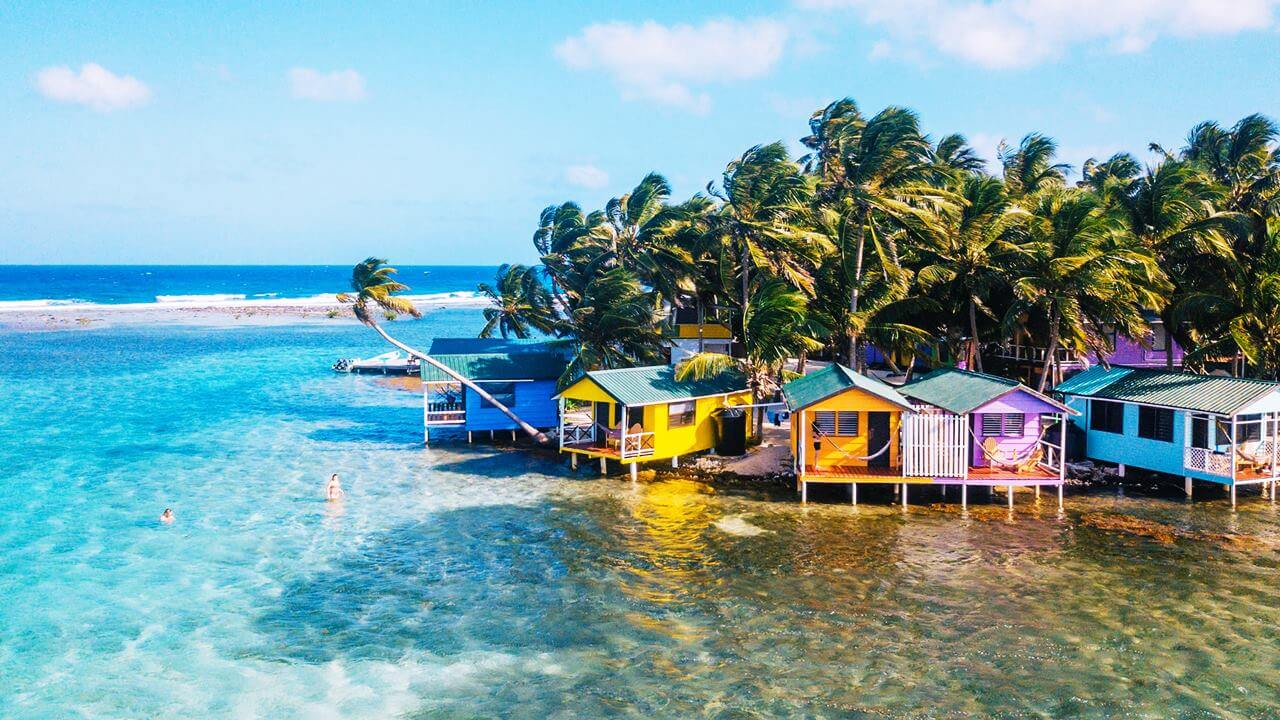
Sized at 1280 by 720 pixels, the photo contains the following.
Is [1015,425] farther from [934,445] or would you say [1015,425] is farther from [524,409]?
[524,409]

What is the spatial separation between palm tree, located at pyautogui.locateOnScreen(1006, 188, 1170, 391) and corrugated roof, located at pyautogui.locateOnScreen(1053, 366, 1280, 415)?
192cm

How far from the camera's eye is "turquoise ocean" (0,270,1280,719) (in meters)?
15.0

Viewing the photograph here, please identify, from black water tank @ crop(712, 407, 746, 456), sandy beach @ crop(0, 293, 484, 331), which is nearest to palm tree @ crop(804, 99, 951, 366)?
black water tank @ crop(712, 407, 746, 456)

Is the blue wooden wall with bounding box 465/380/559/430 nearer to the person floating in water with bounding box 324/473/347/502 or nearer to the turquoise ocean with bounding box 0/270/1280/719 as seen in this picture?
the turquoise ocean with bounding box 0/270/1280/719

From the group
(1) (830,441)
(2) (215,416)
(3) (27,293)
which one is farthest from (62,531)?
(3) (27,293)

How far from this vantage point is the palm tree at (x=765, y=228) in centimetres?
3178

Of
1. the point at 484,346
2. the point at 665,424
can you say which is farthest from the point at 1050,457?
the point at 484,346

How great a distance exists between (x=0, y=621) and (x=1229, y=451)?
30.9m

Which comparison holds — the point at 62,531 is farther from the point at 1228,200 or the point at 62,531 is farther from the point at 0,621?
the point at 1228,200

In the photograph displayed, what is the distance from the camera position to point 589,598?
19031 millimetres

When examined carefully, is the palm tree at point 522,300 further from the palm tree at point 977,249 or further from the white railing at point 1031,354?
the white railing at point 1031,354

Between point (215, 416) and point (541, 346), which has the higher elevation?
point (541, 346)

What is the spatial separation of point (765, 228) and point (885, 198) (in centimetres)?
417

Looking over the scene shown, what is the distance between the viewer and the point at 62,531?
2400 centimetres
